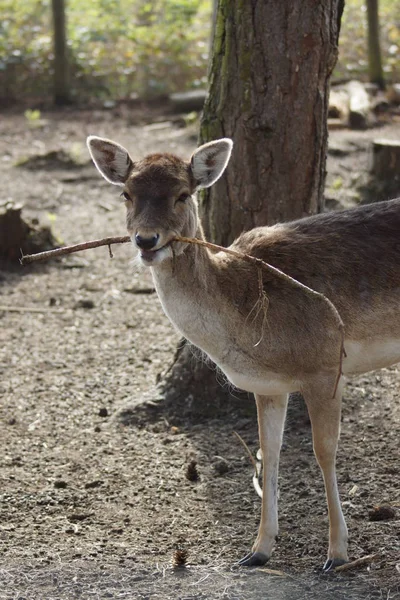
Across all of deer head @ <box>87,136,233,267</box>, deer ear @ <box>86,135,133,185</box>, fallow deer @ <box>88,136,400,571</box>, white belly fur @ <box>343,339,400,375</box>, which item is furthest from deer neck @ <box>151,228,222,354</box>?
white belly fur @ <box>343,339,400,375</box>

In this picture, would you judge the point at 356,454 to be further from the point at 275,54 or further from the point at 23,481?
the point at 275,54

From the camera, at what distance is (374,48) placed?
54.3ft

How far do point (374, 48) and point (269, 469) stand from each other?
12.7 m

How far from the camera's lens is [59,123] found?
1655 centimetres

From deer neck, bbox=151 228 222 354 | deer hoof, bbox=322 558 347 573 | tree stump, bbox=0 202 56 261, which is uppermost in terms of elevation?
deer neck, bbox=151 228 222 354

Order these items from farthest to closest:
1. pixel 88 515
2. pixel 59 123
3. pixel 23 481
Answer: pixel 59 123
pixel 23 481
pixel 88 515

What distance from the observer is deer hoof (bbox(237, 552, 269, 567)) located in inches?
203

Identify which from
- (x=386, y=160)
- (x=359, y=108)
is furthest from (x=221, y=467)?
(x=359, y=108)

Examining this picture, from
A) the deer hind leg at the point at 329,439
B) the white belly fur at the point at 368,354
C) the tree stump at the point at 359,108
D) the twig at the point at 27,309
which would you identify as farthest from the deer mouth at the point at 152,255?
the tree stump at the point at 359,108

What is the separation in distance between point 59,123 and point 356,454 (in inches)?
459

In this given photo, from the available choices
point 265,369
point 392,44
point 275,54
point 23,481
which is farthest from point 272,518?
point 392,44

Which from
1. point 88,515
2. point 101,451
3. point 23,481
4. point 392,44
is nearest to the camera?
point 88,515

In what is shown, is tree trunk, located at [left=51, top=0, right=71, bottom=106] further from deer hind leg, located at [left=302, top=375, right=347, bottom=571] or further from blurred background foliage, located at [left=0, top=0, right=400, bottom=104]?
deer hind leg, located at [left=302, top=375, right=347, bottom=571]

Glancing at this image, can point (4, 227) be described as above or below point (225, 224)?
below
